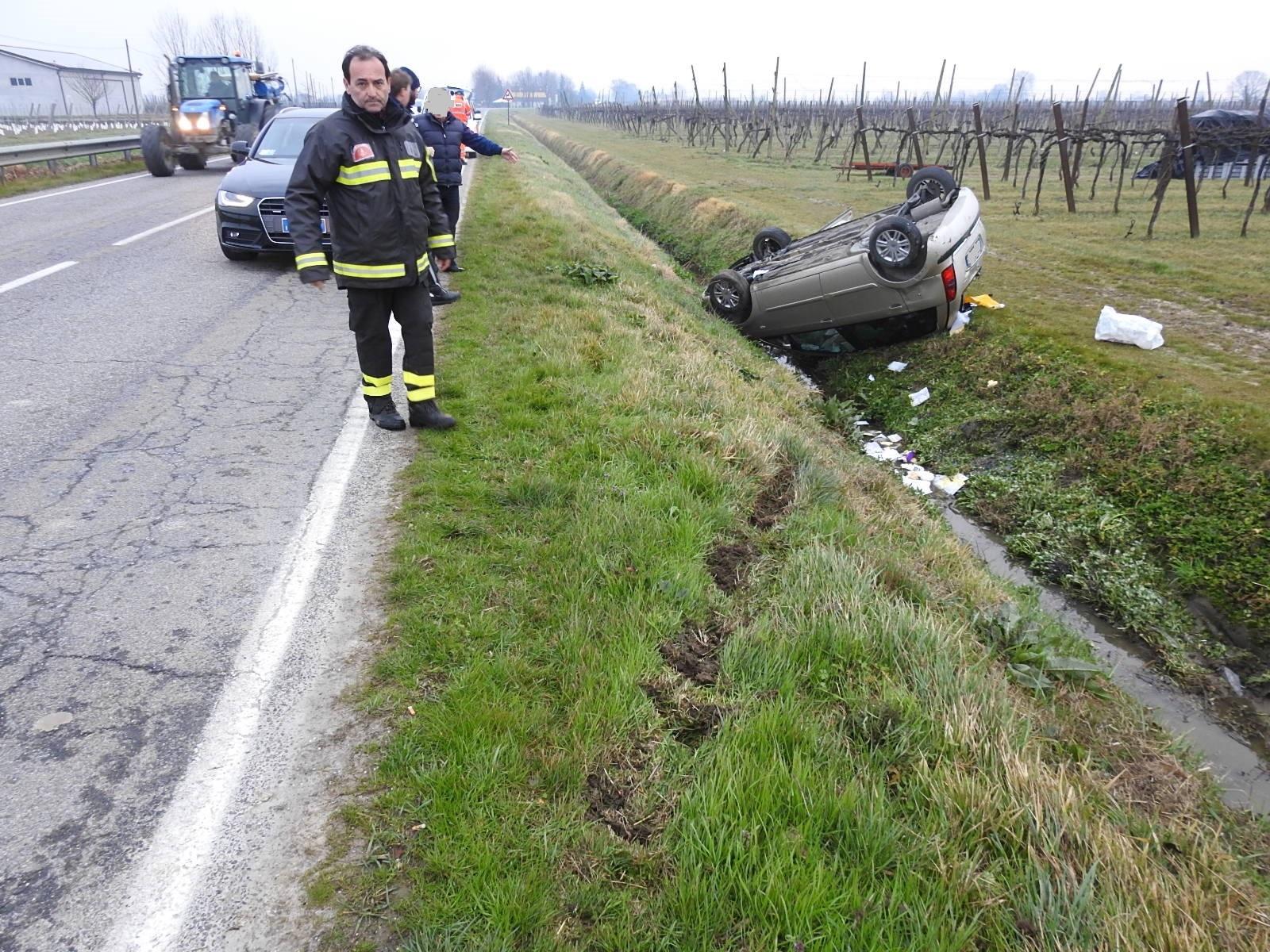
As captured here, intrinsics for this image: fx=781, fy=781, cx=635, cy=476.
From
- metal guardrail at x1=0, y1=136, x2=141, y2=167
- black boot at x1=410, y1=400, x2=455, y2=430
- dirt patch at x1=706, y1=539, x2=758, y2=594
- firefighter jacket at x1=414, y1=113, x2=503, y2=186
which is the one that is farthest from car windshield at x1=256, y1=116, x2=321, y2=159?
metal guardrail at x1=0, y1=136, x2=141, y2=167

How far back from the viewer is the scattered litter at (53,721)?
2510 mm

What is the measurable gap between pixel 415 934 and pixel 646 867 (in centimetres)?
62

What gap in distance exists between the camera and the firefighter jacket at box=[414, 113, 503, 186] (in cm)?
851

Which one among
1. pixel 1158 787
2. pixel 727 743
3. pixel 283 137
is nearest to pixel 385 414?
pixel 727 743

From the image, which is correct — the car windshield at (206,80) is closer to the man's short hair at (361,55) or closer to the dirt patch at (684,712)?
the man's short hair at (361,55)

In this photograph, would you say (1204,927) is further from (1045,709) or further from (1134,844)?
(1045,709)

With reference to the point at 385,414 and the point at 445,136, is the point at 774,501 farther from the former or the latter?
the point at 445,136

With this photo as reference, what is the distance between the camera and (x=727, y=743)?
254 cm

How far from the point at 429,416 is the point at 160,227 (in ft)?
29.9

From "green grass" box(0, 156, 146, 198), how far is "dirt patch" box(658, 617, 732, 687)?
56.3 ft

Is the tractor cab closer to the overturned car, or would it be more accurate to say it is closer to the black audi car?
the black audi car

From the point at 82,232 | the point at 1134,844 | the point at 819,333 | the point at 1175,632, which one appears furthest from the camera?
the point at 82,232

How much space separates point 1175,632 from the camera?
463 centimetres

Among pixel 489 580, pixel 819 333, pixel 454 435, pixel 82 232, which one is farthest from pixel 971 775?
pixel 82 232
